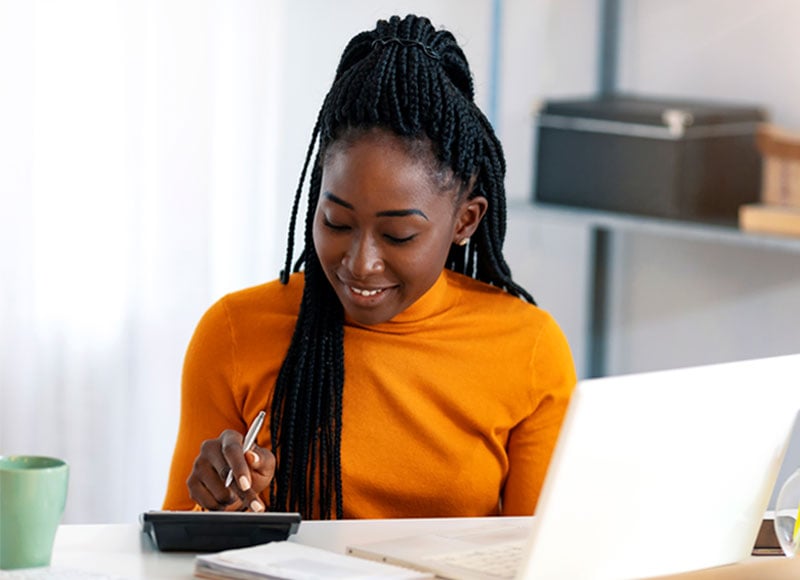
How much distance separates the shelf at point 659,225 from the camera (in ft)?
8.33

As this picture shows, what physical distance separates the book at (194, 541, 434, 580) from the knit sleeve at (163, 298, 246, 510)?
36 centimetres

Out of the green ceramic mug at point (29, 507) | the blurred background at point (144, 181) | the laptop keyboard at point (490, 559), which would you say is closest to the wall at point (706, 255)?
the blurred background at point (144, 181)

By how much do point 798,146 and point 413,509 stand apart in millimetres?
1432

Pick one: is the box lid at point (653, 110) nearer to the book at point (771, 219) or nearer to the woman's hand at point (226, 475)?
the book at point (771, 219)

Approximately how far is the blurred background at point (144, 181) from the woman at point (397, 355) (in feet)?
2.35

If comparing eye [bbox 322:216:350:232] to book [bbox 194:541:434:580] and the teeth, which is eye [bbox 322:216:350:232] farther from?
book [bbox 194:541:434:580]

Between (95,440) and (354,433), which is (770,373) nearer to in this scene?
(354,433)

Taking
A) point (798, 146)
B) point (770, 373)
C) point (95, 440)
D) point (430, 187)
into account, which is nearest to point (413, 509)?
point (430, 187)

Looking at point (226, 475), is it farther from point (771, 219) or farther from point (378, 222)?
point (771, 219)

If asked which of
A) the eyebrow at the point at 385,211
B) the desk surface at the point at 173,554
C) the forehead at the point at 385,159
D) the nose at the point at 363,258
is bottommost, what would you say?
the desk surface at the point at 173,554

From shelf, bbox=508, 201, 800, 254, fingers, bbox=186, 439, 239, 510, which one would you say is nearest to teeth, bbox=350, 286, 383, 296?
fingers, bbox=186, 439, 239, 510

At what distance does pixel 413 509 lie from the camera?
1.46m

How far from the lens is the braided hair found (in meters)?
1.40

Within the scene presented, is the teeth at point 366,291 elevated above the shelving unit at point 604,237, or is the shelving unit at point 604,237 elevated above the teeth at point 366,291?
the teeth at point 366,291
